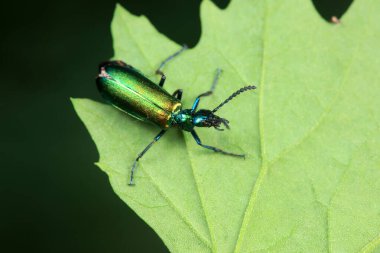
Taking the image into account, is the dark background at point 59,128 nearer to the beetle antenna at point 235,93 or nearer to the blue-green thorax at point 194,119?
the blue-green thorax at point 194,119

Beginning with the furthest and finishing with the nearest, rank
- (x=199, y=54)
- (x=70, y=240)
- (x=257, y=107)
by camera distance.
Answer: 1. (x=70, y=240)
2. (x=199, y=54)
3. (x=257, y=107)

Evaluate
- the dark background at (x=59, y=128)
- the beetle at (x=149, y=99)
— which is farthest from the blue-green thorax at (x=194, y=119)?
the dark background at (x=59, y=128)

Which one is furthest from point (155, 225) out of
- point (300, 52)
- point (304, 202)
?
point (300, 52)

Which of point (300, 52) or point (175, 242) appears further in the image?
point (300, 52)

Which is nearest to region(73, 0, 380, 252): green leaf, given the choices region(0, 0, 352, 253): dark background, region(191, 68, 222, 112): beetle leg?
region(191, 68, 222, 112): beetle leg

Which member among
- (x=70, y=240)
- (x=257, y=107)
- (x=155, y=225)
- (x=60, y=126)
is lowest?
(x=70, y=240)

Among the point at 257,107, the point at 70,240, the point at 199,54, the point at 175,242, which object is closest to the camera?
the point at 175,242

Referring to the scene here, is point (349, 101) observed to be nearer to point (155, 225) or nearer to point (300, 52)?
point (300, 52)

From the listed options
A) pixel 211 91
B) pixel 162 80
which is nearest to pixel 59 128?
pixel 162 80
